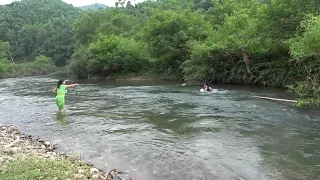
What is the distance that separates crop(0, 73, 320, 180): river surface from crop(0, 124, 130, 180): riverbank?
0.75 m

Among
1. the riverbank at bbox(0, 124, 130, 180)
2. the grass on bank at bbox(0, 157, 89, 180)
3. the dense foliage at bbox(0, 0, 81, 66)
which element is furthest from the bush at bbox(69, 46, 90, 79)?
the dense foliage at bbox(0, 0, 81, 66)

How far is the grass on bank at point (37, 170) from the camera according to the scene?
→ 23.4ft

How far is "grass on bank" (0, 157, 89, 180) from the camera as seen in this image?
7.13 metres

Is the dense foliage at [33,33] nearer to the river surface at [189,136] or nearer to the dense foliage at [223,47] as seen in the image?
the dense foliage at [223,47]

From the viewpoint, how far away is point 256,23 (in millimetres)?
27859

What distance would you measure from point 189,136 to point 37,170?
676 cm

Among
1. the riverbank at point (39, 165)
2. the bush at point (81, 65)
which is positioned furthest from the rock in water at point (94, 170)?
the bush at point (81, 65)

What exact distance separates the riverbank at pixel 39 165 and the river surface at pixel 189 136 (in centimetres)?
75

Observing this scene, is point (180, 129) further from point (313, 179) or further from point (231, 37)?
point (231, 37)

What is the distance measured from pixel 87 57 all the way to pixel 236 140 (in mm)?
45124

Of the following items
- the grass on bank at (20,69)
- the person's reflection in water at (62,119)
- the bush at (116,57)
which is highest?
the bush at (116,57)

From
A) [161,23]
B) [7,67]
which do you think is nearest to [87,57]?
[161,23]

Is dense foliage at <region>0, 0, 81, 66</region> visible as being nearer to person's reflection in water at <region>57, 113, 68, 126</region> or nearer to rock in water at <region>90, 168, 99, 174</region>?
person's reflection in water at <region>57, 113, 68, 126</region>

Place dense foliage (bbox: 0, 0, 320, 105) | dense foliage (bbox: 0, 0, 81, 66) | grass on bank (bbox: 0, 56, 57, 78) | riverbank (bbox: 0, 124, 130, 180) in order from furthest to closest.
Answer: dense foliage (bbox: 0, 0, 81, 66)
grass on bank (bbox: 0, 56, 57, 78)
dense foliage (bbox: 0, 0, 320, 105)
riverbank (bbox: 0, 124, 130, 180)
